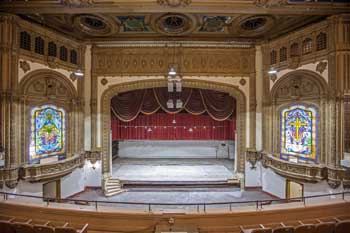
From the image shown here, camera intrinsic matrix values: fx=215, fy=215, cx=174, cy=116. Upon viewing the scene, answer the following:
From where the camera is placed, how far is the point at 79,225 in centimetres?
461

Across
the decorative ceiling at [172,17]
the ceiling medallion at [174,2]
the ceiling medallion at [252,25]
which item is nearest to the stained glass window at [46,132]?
the decorative ceiling at [172,17]

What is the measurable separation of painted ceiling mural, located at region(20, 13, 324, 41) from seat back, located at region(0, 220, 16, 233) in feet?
23.0

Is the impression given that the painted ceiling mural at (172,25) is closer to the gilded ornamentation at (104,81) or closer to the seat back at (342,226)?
the gilded ornamentation at (104,81)

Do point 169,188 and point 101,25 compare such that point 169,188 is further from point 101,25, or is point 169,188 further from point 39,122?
point 101,25

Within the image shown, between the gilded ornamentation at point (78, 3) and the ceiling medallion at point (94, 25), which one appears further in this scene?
the ceiling medallion at point (94, 25)

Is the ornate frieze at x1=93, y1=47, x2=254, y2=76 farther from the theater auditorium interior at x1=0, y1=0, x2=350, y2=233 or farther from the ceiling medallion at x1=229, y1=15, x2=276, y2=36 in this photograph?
the ceiling medallion at x1=229, y1=15, x2=276, y2=36

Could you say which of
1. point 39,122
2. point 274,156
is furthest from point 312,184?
point 39,122

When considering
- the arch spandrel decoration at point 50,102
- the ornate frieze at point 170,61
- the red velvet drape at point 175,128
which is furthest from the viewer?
the red velvet drape at point 175,128

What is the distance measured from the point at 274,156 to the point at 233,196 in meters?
2.51

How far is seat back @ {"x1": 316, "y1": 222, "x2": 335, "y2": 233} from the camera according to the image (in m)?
4.20

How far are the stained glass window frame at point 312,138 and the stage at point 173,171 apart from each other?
2834mm

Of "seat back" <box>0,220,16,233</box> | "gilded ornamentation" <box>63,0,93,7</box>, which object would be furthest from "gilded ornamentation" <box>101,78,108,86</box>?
"seat back" <box>0,220,16,233</box>

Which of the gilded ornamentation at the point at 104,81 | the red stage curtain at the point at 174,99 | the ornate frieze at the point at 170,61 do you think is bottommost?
the red stage curtain at the point at 174,99

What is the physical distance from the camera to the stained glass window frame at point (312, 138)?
8141 millimetres
